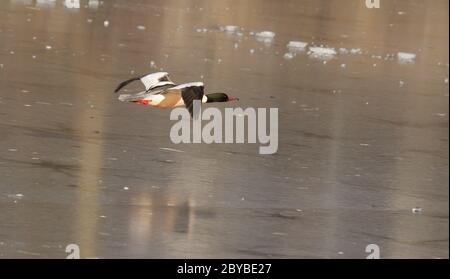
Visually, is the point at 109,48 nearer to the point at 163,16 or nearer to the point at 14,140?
the point at 163,16

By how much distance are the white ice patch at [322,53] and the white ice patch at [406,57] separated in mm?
820

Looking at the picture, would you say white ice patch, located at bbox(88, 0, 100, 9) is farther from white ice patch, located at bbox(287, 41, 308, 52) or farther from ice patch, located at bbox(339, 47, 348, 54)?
ice patch, located at bbox(339, 47, 348, 54)

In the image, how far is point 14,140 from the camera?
31.8 feet

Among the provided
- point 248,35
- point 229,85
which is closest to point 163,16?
point 248,35

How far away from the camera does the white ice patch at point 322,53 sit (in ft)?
55.7

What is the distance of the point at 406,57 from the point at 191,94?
38.9ft

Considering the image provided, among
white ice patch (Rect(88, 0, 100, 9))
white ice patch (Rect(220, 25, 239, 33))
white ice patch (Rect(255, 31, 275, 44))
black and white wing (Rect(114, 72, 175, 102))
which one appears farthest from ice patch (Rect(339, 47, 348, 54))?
black and white wing (Rect(114, 72, 175, 102))

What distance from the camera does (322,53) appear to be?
17344 millimetres

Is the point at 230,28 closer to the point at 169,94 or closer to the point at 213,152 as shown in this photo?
the point at 213,152

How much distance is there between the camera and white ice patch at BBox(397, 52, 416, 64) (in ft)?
→ 59.3

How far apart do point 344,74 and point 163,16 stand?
15.6 feet

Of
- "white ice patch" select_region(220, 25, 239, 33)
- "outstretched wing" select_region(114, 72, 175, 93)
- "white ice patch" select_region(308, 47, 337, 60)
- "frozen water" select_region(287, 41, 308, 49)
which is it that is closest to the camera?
"outstretched wing" select_region(114, 72, 175, 93)

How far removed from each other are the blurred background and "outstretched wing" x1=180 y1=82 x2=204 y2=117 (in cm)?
83
